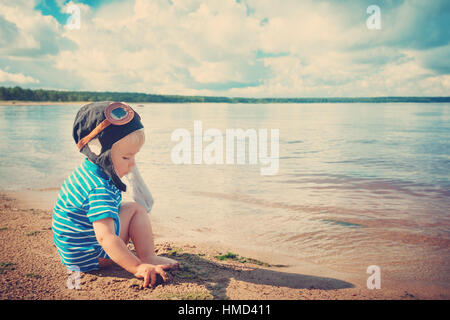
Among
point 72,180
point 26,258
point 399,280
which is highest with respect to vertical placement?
point 72,180

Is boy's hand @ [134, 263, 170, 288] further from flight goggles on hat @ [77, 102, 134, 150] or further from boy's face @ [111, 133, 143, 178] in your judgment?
flight goggles on hat @ [77, 102, 134, 150]

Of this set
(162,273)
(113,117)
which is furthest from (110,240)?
(113,117)

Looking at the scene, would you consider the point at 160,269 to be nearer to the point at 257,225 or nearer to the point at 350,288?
the point at 350,288

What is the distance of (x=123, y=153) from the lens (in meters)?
2.76

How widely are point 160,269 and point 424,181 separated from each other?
816cm

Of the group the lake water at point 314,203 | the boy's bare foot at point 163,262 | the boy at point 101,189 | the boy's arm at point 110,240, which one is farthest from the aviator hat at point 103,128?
the lake water at point 314,203

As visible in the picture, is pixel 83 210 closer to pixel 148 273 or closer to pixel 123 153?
pixel 123 153

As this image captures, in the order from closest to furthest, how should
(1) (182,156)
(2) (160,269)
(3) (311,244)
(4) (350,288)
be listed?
(2) (160,269), (4) (350,288), (3) (311,244), (1) (182,156)

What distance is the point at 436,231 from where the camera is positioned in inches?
206

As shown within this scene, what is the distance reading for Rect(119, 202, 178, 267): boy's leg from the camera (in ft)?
9.87

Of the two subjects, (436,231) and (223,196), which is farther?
(223,196)

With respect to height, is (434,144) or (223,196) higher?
(434,144)

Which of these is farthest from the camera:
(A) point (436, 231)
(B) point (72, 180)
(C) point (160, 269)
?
(A) point (436, 231)

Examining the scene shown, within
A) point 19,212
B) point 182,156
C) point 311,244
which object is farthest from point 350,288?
point 182,156
